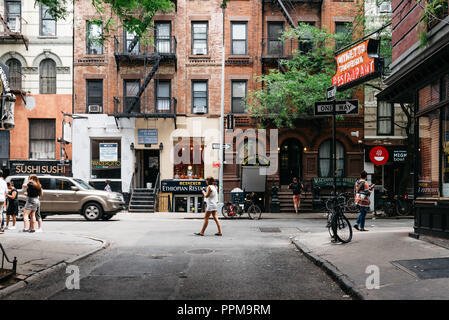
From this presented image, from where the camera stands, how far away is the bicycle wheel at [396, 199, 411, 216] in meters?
22.1

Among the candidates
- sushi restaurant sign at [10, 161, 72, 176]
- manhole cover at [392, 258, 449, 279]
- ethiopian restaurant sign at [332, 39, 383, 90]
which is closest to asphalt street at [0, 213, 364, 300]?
manhole cover at [392, 258, 449, 279]

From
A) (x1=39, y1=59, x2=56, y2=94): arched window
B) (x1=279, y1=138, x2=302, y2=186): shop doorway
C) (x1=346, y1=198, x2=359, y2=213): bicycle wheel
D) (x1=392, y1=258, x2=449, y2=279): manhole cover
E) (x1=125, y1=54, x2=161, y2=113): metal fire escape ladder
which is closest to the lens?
(x1=392, y1=258, x2=449, y2=279): manhole cover

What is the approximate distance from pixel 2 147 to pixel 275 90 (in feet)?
54.9

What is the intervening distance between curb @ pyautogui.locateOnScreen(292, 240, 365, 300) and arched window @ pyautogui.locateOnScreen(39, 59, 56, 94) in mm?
21678

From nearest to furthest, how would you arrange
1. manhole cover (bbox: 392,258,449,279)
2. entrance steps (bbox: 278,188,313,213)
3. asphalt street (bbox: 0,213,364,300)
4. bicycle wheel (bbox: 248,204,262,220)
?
asphalt street (bbox: 0,213,364,300)
manhole cover (bbox: 392,258,449,279)
bicycle wheel (bbox: 248,204,262,220)
entrance steps (bbox: 278,188,313,213)

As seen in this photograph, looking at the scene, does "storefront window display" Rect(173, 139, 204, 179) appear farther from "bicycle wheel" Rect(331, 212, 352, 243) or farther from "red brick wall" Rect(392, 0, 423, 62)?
"bicycle wheel" Rect(331, 212, 352, 243)

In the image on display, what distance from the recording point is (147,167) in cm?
2792

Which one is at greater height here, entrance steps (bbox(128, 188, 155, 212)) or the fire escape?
the fire escape

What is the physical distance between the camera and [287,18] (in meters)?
26.1

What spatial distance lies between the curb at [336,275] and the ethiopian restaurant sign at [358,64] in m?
5.56

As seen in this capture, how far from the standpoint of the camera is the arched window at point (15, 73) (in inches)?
1041

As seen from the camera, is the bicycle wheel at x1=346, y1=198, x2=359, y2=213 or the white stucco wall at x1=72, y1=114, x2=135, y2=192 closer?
the bicycle wheel at x1=346, y1=198, x2=359, y2=213

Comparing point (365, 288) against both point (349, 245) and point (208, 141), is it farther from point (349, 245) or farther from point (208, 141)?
point (208, 141)

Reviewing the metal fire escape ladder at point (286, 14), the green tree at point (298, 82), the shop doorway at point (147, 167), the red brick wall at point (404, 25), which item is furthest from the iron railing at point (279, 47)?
the red brick wall at point (404, 25)
